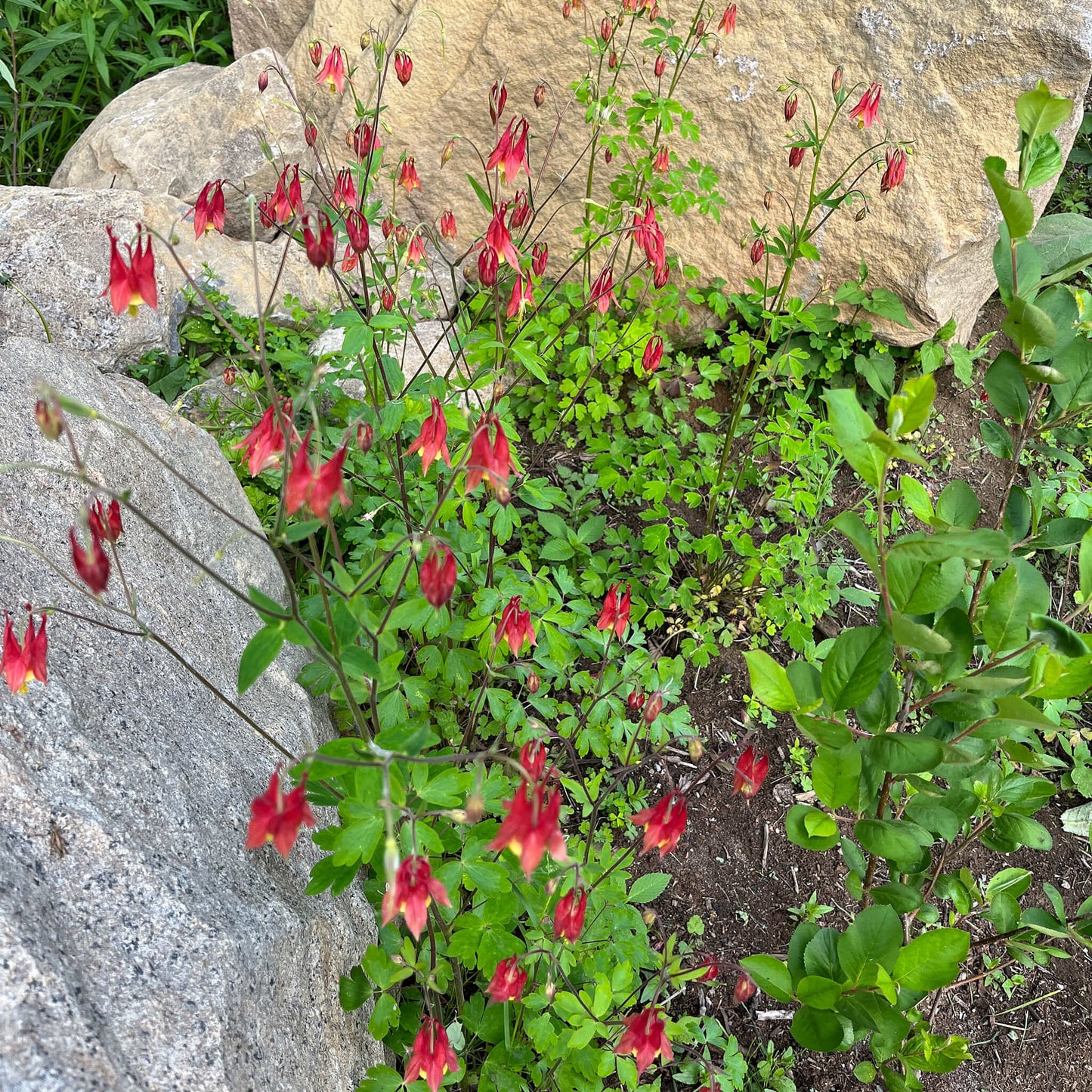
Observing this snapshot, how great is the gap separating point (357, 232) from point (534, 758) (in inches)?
45.6

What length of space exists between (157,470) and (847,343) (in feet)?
8.80

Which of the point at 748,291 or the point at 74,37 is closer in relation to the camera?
the point at 748,291

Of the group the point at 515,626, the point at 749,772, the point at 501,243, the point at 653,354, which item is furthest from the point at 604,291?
the point at 749,772

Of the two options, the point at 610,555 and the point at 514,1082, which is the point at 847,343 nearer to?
the point at 610,555

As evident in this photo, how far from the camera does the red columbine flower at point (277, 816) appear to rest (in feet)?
3.97

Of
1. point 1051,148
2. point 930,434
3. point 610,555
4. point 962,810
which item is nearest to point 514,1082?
point 962,810

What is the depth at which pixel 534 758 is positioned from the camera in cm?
150

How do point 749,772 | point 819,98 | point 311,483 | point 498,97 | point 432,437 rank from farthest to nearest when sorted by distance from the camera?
point 819,98, point 498,97, point 432,437, point 749,772, point 311,483

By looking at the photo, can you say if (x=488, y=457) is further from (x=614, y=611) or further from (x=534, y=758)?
(x=614, y=611)

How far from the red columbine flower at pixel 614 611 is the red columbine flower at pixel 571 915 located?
645 millimetres

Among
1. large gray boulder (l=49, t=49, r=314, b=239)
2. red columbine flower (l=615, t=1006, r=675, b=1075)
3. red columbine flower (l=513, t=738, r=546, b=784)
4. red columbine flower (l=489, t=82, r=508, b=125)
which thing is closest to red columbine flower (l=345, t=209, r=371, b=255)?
red columbine flower (l=489, t=82, r=508, b=125)

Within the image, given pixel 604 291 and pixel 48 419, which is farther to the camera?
pixel 604 291

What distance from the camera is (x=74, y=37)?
14.9ft

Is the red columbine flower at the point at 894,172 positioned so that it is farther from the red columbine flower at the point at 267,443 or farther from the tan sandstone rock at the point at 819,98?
the red columbine flower at the point at 267,443
